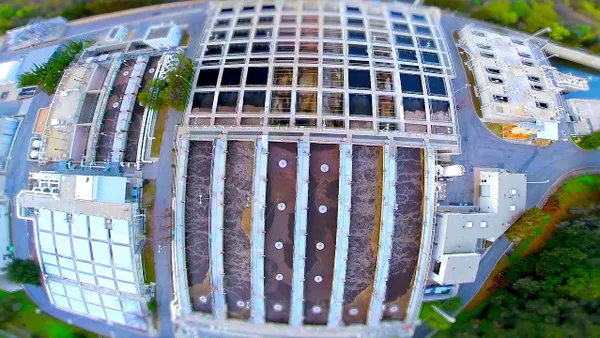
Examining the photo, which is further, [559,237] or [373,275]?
[559,237]

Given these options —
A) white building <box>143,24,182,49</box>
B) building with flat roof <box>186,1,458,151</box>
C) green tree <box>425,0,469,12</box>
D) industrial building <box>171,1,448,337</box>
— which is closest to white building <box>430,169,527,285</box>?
industrial building <box>171,1,448,337</box>

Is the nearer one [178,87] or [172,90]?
[172,90]

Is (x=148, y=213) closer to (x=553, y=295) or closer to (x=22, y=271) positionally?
(x=22, y=271)

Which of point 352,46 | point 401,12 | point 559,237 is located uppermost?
point 401,12

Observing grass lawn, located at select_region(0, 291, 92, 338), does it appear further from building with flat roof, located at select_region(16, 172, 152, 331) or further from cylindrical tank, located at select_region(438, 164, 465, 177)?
cylindrical tank, located at select_region(438, 164, 465, 177)

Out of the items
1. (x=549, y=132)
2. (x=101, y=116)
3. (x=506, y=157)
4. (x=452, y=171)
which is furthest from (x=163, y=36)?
(x=549, y=132)

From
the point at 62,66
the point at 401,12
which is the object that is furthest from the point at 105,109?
the point at 401,12

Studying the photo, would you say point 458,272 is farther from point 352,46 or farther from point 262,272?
point 352,46
